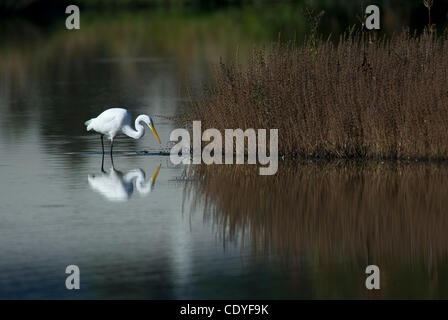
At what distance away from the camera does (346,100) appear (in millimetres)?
15797

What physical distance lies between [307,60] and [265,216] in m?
4.61

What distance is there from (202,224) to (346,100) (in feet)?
14.9

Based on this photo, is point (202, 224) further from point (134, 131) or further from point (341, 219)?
point (134, 131)

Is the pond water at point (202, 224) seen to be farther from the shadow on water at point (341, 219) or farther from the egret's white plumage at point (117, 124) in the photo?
the egret's white plumage at point (117, 124)

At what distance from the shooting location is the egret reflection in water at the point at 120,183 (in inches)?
544

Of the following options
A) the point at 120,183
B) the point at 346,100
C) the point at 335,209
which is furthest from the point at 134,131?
the point at 335,209

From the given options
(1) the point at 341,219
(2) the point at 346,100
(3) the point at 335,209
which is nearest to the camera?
(1) the point at 341,219

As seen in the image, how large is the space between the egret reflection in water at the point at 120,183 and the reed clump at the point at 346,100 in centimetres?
171

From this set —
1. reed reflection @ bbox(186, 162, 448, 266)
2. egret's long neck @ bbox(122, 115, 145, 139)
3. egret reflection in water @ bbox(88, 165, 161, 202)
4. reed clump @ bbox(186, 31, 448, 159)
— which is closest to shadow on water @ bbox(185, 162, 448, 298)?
reed reflection @ bbox(186, 162, 448, 266)

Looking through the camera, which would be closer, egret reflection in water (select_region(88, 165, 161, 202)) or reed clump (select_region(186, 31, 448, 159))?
egret reflection in water (select_region(88, 165, 161, 202))

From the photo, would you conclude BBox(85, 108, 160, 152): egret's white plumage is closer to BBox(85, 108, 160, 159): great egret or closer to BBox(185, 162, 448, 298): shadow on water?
BBox(85, 108, 160, 159): great egret

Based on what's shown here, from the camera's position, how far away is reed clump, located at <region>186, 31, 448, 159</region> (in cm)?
1535

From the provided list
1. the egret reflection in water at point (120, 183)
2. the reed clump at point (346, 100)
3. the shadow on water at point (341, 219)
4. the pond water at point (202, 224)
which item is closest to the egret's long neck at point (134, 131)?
the pond water at point (202, 224)

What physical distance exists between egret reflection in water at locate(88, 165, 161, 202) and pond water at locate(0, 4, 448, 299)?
2 centimetres
